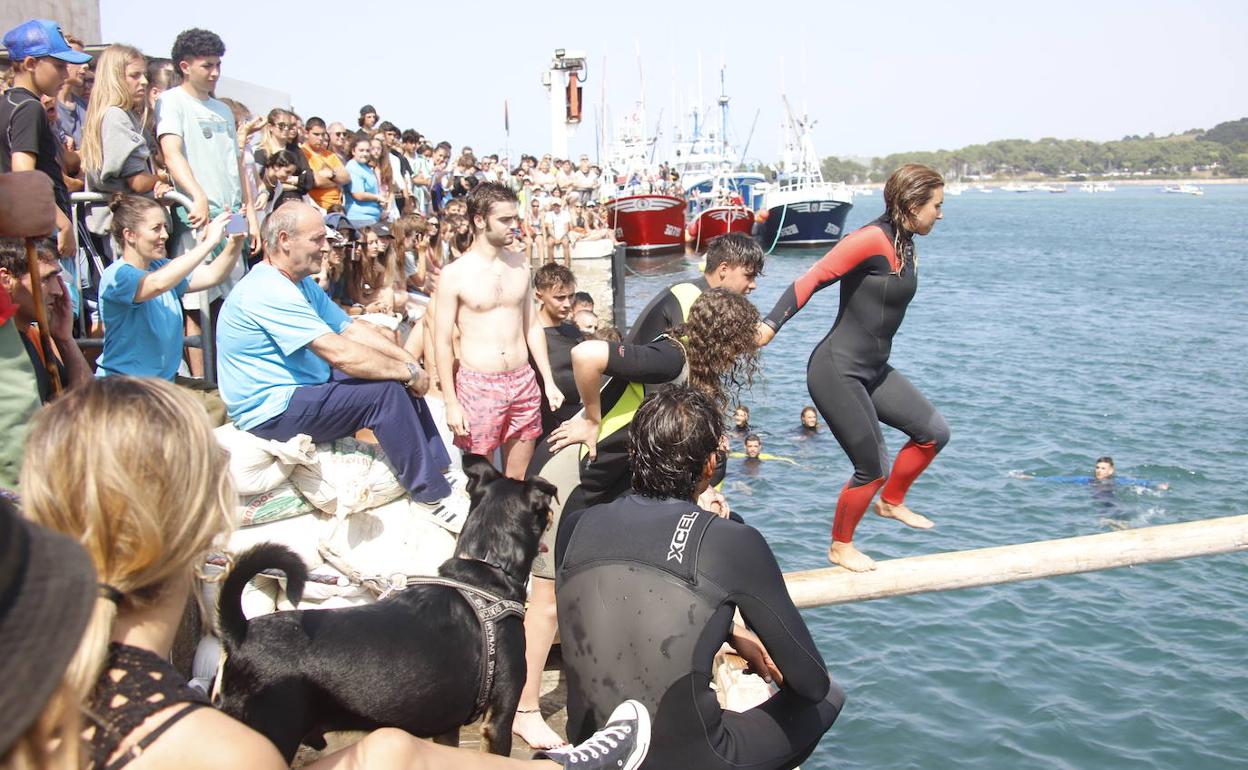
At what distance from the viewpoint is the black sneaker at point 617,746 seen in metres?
3.11

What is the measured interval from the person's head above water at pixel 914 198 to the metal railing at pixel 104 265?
3.77 m

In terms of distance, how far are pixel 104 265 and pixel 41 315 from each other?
284 centimetres

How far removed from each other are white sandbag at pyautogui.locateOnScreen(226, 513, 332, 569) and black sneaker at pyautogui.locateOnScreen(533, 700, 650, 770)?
83.4 inches

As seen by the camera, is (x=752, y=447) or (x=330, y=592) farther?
(x=752, y=447)

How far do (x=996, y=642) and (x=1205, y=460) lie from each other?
8.56 metres

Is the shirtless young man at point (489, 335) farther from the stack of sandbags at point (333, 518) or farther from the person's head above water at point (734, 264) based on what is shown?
the person's head above water at point (734, 264)

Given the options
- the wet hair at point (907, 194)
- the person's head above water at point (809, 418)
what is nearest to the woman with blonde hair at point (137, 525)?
the wet hair at point (907, 194)

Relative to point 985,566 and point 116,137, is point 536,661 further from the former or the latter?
point 116,137

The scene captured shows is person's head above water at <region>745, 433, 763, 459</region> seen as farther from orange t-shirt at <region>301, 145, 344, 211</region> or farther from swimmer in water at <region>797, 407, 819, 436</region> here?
orange t-shirt at <region>301, 145, 344, 211</region>

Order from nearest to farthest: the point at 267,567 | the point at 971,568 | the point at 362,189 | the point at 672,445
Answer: the point at 267,567, the point at 672,445, the point at 971,568, the point at 362,189

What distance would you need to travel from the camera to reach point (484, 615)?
3.67 metres

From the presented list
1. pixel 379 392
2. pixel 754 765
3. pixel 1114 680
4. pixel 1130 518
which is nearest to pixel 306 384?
pixel 379 392

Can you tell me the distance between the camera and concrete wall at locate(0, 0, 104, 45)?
11602 millimetres

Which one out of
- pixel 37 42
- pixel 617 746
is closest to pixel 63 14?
pixel 37 42
